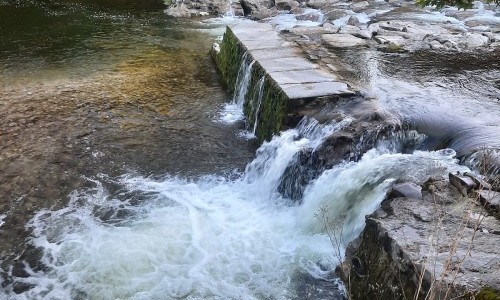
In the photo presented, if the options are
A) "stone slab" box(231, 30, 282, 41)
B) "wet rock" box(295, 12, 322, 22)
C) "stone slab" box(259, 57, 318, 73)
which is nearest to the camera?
"stone slab" box(259, 57, 318, 73)

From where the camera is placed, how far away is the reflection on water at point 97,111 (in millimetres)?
6855

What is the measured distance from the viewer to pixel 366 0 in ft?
57.2

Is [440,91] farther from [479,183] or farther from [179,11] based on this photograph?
[179,11]

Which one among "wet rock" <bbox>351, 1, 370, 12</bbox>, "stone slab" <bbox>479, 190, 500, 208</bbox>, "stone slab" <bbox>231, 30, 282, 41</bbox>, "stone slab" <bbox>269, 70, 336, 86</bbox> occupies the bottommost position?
"stone slab" <bbox>479, 190, 500, 208</bbox>

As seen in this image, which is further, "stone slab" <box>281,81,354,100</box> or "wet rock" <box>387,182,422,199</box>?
"stone slab" <box>281,81,354,100</box>

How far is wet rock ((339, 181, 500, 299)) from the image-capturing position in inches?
126

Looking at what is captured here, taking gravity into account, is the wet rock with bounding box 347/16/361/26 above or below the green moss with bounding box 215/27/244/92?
above

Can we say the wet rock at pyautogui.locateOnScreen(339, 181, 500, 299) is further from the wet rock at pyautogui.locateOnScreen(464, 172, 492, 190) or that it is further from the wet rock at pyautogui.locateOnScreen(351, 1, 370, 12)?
the wet rock at pyautogui.locateOnScreen(351, 1, 370, 12)

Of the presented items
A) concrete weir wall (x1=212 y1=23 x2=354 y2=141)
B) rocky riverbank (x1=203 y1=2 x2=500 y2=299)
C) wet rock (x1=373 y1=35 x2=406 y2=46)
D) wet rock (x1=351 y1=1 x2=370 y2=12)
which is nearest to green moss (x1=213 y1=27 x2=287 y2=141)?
concrete weir wall (x1=212 y1=23 x2=354 y2=141)

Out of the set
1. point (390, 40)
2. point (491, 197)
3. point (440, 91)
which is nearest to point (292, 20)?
point (390, 40)

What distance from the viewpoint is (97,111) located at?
8.95 meters

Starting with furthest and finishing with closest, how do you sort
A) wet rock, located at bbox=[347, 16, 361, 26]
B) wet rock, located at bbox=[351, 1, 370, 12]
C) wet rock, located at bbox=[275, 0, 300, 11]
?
1. wet rock, located at bbox=[275, 0, 300, 11]
2. wet rock, located at bbox=[351, 1, 370, 12]
3. wet rock, located at bbox=[347, 16, 361, 26]

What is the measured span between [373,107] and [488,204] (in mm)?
2627

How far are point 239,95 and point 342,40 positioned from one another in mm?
3036
